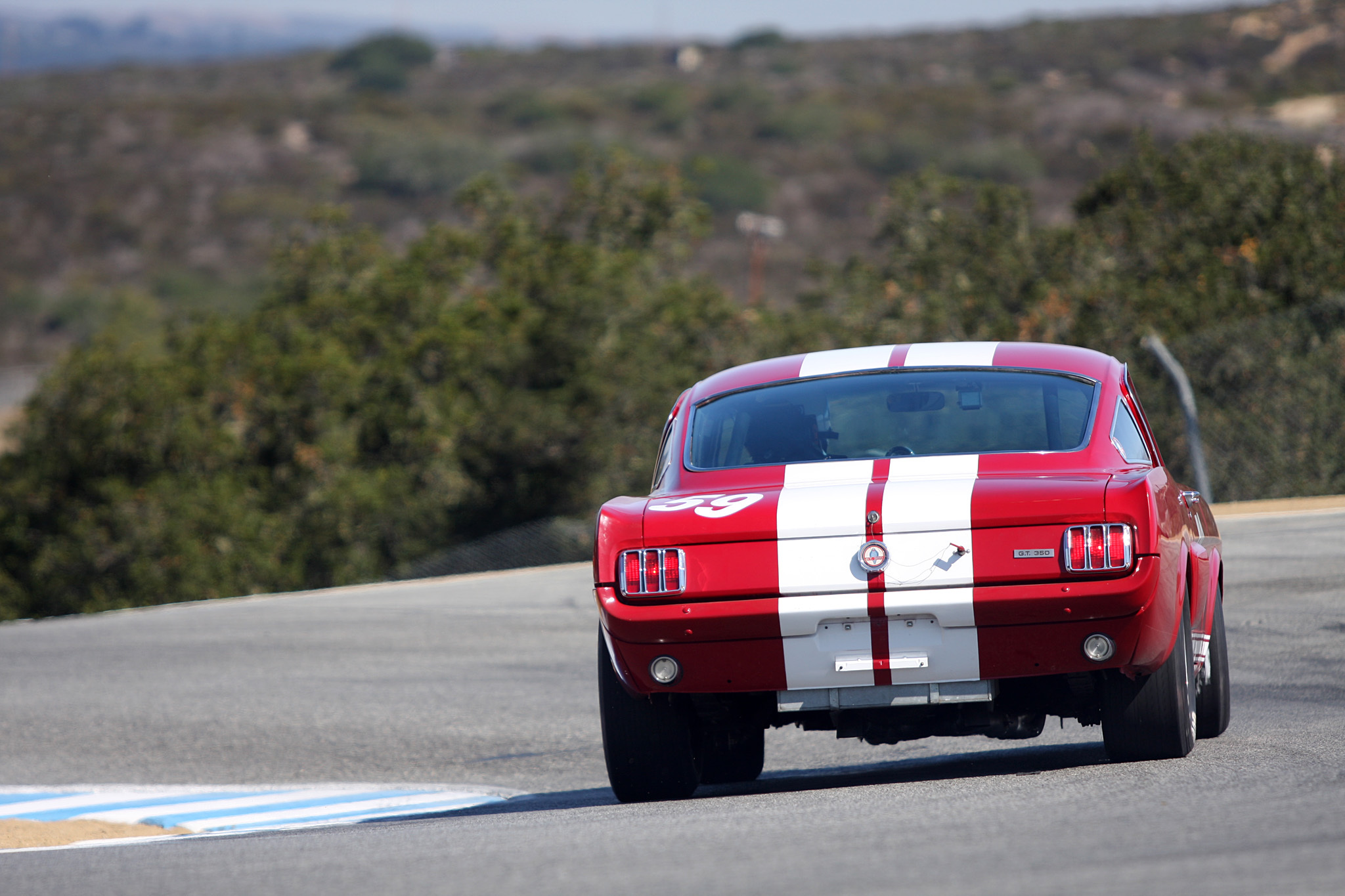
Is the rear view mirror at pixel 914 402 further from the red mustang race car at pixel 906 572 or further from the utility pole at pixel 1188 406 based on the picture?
the utility pole at pixel 1188 406

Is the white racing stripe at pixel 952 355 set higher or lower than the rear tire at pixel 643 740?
higher

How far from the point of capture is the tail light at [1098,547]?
16.6ft

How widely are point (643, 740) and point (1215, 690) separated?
2.35 meters

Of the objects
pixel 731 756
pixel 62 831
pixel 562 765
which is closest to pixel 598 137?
pixel 562 765

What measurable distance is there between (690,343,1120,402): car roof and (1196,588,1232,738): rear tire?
1170 mm

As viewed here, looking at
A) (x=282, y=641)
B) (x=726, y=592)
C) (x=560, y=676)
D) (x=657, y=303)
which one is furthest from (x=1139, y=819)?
(x=657, y=303)

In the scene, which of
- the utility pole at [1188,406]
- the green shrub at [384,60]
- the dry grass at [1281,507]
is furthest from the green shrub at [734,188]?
the utility pole at [1188,406]

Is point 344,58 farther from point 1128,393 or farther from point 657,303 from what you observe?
point 1128,393

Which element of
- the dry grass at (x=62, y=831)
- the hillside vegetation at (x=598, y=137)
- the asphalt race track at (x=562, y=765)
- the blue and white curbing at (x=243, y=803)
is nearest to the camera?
the asphalt race track at (x=562, y=765)

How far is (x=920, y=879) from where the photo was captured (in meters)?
3.86

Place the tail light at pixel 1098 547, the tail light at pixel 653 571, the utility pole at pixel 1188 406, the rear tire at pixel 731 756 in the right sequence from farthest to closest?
the utility pole at pixel 1188 406 < the rear tire at pixel 731 756 < the tail light at pixel 653 571 < the tail light at pixel 1098 547

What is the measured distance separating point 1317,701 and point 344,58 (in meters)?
124

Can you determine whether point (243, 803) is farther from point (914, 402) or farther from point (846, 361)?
point (914, 402)

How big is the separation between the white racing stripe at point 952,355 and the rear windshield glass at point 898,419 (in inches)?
1.9
